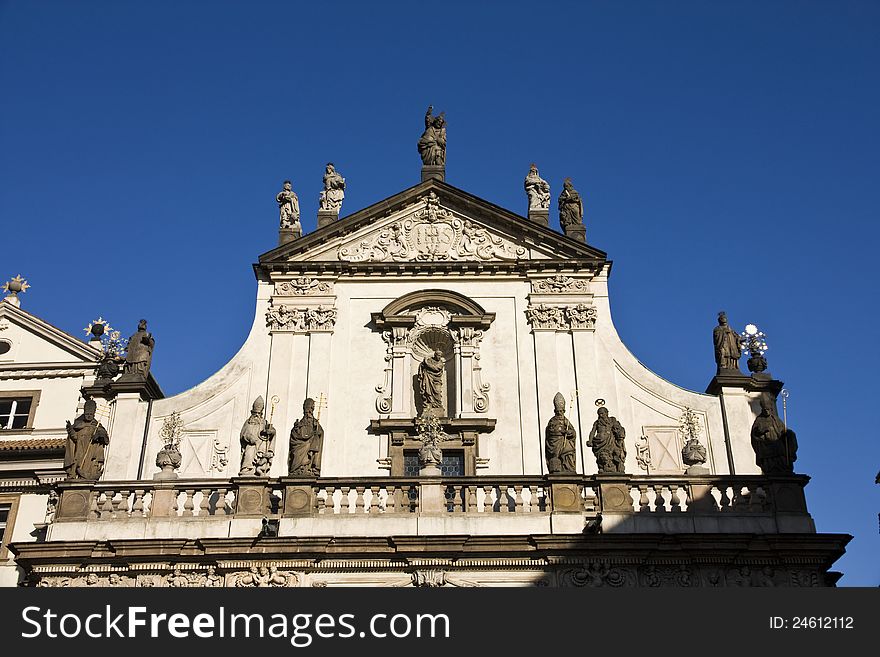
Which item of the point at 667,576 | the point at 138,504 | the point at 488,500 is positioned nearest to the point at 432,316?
the point at 488,500

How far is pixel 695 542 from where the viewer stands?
1792 cm

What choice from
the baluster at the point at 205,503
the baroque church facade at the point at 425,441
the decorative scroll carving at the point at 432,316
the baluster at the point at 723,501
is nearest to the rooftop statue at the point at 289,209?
the baroque church facade at the point at 425,441

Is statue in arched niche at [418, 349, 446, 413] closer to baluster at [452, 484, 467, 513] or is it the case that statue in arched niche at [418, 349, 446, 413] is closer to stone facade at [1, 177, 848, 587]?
stone facade at [1, 177, 848, 587]

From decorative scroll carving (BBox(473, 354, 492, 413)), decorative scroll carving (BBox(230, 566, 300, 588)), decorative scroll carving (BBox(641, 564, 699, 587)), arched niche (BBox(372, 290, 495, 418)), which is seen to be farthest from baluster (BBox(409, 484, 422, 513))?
decorative scroll carving (BBox(641, 564, 699, 587))

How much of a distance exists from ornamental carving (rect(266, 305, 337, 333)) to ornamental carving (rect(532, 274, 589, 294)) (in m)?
4.56

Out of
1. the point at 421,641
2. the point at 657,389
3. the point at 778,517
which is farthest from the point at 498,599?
the point at 657,389

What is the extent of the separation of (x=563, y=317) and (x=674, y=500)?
17.5 feet

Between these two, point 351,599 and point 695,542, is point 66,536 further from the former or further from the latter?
point 695,542

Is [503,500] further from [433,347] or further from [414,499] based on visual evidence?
[433,347]

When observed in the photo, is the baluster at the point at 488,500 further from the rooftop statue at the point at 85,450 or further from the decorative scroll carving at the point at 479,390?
the rooftop statue at the point at 85,450

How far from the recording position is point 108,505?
1886cm

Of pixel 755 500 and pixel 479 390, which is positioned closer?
pixel 755 500

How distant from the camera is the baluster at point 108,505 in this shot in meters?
18.8

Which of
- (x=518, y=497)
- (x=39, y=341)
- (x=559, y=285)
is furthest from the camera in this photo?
(x=39, y=341)
